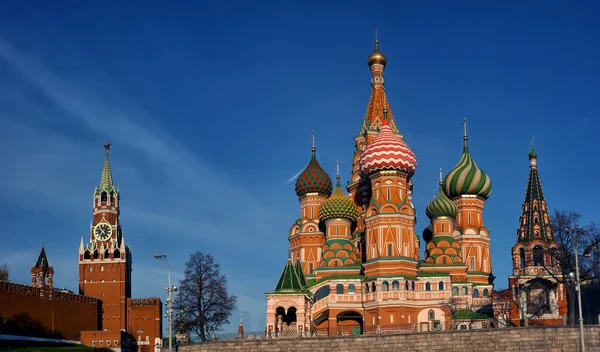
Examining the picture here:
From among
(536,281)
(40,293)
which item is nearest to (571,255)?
(536,281)

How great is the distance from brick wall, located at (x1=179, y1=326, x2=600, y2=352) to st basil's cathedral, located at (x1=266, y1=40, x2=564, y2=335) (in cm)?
745

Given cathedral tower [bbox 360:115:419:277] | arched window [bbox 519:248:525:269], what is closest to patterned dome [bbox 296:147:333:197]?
cathedral tower [bbox 360:115:419:277]

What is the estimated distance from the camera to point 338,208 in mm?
76125

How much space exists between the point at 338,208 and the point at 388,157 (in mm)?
7315

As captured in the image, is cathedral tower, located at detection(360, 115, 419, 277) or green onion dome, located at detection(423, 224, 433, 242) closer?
cathedral tower, located at detection(360, 115, 419, 277)

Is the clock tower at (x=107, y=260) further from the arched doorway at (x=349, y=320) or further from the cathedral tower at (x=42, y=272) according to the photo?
the arched doorway at (x=349, y=320)

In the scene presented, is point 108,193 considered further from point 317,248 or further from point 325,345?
point 325,345

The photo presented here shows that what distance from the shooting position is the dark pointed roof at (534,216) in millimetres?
67781

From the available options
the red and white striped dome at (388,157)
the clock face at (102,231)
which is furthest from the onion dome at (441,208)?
the clock face at (102,231)

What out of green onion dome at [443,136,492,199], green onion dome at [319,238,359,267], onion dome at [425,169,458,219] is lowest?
green onion dome at [319,238,359,267]

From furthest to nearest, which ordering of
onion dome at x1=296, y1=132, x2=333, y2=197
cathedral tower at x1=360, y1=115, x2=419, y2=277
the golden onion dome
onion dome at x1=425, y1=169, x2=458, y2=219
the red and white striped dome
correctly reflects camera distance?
the golden onion dome, onion dome at x1=296, y1=132, x2=333, y2=197, onion dome at x1=425, y1=169, x2=458, y2=219, the red and white striped dome, cathedral tower at x1=360, y1=115, x2=419, y2=277

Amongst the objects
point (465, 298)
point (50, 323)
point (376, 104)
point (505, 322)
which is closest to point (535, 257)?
point (505, 322)

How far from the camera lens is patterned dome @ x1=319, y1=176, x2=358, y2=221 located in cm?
7606

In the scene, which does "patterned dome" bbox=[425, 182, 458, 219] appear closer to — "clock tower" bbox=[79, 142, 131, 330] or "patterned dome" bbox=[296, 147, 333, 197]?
"patterned dome" bbox=[296, 147, 333, 197]
